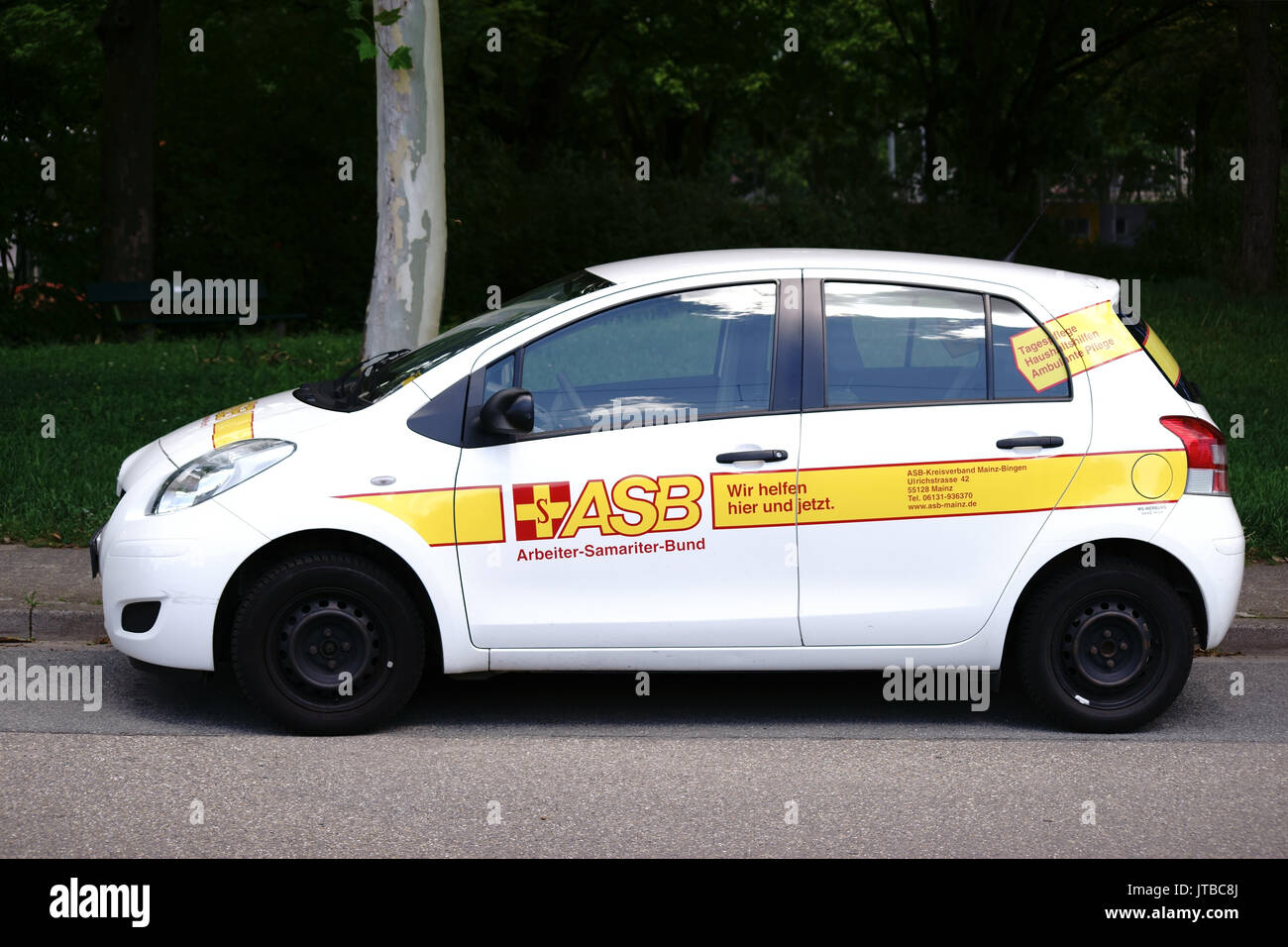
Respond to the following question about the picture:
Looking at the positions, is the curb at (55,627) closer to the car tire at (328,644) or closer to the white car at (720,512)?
the white car at (720,512)

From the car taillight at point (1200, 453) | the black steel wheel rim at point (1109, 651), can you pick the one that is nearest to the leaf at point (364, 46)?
the car taillight at point (1200, 453)

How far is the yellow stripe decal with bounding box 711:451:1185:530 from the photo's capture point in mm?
5691

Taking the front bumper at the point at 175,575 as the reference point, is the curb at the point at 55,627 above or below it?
below

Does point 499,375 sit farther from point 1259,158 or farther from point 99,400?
point 1259,158

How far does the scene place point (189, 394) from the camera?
13.1 m

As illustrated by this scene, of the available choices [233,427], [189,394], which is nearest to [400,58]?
[189,394]

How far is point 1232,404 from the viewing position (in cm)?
1270

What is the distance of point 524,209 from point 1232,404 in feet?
42.0

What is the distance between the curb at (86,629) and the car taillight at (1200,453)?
157 cm

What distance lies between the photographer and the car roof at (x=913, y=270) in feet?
19.7

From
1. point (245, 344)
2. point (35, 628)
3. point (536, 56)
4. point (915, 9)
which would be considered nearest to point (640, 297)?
point (35, 628)

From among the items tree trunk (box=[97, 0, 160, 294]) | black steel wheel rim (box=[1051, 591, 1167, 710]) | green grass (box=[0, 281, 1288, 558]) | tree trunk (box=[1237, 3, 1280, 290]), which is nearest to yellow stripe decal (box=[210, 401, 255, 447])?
green grass (box=[0, 281, 1288, 558])

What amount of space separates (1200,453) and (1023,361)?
0.71 meters

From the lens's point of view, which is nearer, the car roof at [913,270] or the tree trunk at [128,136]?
the car roof at [913,270]
